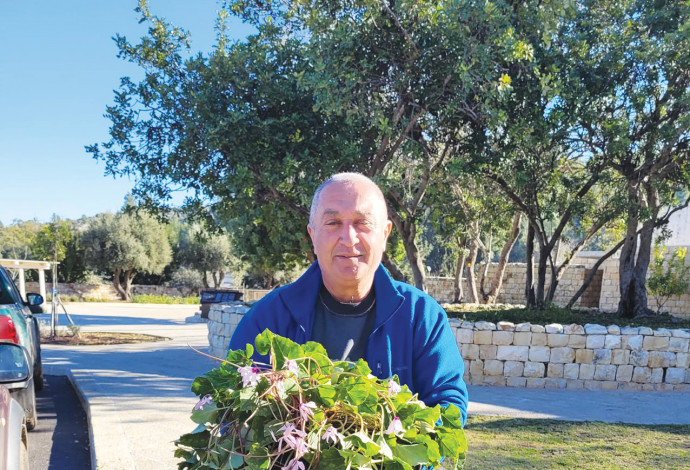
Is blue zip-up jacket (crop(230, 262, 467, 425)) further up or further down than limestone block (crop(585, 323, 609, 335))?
further up

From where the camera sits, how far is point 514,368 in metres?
9.53

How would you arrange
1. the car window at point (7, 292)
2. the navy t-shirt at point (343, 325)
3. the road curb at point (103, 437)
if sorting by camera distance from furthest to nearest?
1. the car window at point (7, 292)
2. the road curb at point (103, 437)
3. the navy t-shirt at point (343, 325)

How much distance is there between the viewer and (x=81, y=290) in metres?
36.8

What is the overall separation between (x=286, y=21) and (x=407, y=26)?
3760 millimetres

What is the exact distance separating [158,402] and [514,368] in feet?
17.0

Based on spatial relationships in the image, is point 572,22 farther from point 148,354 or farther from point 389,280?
point 389,280

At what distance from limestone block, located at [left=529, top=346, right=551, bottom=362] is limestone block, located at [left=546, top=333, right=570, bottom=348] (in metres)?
0.09

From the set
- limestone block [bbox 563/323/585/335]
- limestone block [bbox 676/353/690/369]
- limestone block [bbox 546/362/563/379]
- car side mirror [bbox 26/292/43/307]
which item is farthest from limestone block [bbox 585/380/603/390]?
car side mirror [bbox 26/292/43/307]

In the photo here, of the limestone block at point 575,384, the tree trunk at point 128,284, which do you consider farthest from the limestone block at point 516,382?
the tree trunk at point 128,284

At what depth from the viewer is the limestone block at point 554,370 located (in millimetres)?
9500

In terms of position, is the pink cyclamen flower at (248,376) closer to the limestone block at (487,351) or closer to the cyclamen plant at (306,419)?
the cyclamen plant at (306,419)

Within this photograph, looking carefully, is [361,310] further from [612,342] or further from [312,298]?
[612,342]

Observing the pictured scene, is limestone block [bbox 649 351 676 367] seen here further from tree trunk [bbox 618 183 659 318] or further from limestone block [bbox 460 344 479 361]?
tree trunk [bbox 618 183 659 318]

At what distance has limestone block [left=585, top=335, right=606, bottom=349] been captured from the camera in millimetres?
9445
